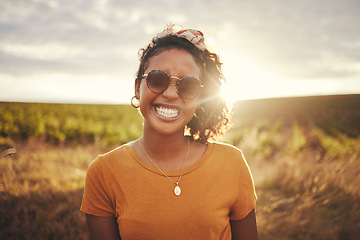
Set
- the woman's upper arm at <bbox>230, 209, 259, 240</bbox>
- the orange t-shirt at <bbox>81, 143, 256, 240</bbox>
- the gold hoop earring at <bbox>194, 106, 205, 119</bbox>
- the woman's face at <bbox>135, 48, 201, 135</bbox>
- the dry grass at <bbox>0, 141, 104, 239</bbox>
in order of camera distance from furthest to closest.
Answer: the dry grass at <bbox>0, 141, 104, 239</bbox>
the gold hoop earring at <bbox>194, 106, 205, 119</bbox>
the woman's upper arm at <bbox>230, 209, 259, 240</bbox>
the woman's face at <bbox>135, 48, 201, 135</bbox>
the orange t-shirt at <bbox>81, 143, 256, 240</bbox>

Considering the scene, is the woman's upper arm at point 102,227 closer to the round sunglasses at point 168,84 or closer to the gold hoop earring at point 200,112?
the round sunglasses at point 168,84

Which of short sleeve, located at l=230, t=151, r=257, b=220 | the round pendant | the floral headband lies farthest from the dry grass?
the floral headband

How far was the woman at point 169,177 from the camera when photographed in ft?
5.52

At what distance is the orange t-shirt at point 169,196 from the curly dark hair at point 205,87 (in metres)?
0.40

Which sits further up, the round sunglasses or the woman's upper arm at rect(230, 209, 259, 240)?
the round sunglasses

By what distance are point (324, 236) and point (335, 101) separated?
49.0 metres

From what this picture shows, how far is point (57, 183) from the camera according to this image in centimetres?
407

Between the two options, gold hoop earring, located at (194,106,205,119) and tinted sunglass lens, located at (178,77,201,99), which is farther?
gold hoop earring, located at (194,106,205,119)

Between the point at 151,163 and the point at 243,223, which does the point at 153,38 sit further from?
the point at 243,223

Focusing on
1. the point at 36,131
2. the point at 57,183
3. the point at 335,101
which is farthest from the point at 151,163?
the point at 335,101

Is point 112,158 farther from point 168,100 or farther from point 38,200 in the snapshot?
point 38,200

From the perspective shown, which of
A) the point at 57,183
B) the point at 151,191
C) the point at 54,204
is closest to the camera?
the point at 151,191

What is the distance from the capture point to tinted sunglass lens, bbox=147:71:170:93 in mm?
1717

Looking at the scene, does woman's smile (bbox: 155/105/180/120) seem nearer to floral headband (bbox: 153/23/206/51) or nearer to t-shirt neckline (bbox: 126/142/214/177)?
t-shirt neckline (bbox: 126/142/214/177)
